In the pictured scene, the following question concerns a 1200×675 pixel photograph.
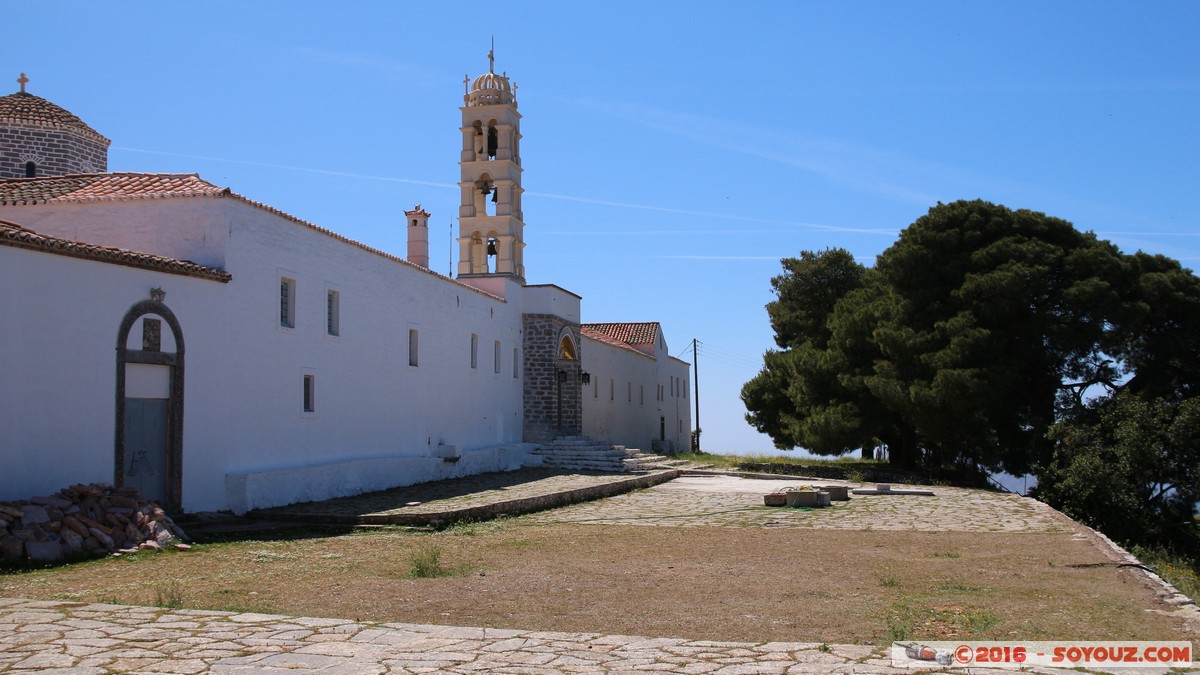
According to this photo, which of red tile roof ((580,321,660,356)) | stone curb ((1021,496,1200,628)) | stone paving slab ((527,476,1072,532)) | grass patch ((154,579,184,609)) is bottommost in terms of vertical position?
stone paving slab ((527,476,1072,532))

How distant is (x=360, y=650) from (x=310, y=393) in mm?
12506

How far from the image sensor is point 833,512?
17.3m

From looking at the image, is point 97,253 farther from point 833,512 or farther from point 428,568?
point 833,512

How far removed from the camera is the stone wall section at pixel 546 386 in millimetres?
28859

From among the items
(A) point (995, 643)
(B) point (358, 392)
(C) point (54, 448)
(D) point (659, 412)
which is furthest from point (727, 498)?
(D) point (659, 412)

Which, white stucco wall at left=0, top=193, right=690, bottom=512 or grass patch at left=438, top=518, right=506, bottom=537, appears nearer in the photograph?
white stucco wall at left=0, top=193, right=690, bottom=512

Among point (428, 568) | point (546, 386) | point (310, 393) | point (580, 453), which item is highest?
point (546, 386)

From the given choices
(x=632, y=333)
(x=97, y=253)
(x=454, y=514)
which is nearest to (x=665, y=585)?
(x=454, y=514)

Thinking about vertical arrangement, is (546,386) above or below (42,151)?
below

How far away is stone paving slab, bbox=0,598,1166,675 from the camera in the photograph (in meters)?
5.66

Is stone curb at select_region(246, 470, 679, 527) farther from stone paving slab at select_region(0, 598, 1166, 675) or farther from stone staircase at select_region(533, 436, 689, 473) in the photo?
stone paving slab at select_region(0, 598, 1166, 675)

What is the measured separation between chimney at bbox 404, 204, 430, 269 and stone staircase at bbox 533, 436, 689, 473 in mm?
6061

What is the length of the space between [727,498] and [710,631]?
1336 cm

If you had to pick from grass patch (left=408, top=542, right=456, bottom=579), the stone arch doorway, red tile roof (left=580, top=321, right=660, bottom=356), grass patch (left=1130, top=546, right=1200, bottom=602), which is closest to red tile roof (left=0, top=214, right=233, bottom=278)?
the stone arch doorway
